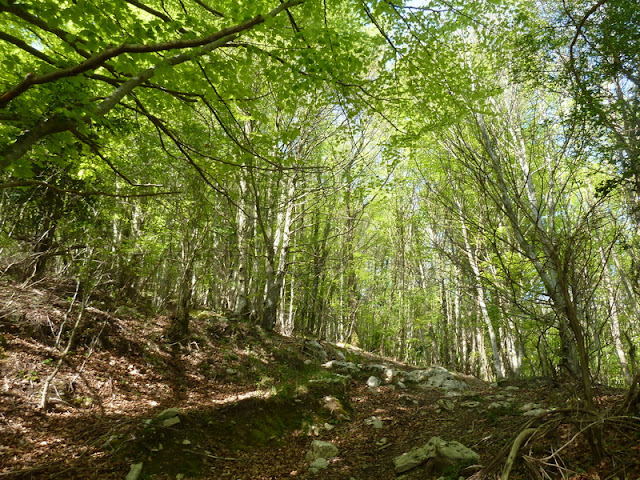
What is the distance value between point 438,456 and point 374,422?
2260mm

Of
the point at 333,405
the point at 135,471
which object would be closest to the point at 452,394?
the point at 333,405

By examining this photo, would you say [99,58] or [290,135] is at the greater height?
[290,135]

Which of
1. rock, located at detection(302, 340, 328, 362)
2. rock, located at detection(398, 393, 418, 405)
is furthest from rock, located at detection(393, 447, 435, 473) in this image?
rock, located at detection(302, 340, 328, 362)

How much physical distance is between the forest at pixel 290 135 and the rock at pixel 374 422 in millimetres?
2627

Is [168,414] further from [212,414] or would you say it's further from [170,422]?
[212,414]

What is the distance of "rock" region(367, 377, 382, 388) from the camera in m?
7.83

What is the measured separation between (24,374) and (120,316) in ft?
7.88

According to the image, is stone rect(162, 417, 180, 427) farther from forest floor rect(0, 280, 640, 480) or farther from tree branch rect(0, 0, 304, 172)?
tree branch rect(0, 0, 304, 172)

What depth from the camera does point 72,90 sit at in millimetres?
2873

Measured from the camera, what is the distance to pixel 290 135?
3.83 metres

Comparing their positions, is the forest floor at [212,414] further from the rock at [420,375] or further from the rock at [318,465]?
the rock at [420,375]

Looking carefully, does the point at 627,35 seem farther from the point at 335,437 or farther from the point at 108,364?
the point at 108,364

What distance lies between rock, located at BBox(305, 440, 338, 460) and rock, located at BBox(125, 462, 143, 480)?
2104 mm

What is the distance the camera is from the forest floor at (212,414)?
129 inches
